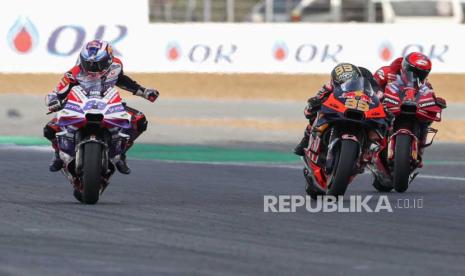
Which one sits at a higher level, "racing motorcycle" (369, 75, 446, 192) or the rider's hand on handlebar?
the rider's hand on handlebar

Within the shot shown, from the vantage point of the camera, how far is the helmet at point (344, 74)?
520 inches

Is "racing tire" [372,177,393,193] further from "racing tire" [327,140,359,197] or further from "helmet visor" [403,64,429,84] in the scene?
"racing tire" [327,140,359,197]

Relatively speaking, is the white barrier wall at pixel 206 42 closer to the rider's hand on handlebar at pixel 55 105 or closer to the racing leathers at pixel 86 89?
the racing leathers at pixel 86 89

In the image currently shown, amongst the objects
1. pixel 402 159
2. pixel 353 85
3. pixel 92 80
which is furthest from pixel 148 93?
pixel 402 159

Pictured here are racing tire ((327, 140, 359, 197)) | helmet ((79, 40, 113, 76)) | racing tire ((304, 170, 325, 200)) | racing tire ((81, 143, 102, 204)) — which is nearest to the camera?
racing tire ((81, 143, 102, 204))

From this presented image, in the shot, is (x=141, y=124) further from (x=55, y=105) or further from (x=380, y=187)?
(x=380, y=187)

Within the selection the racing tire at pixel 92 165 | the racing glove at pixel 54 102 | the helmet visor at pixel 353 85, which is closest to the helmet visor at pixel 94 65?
the racing glove at pixel 54 102

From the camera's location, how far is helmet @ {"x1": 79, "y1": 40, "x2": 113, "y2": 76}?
1302 cm

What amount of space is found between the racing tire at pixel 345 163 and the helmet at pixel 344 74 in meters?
0.67

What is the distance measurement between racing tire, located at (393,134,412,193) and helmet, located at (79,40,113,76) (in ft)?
9.90

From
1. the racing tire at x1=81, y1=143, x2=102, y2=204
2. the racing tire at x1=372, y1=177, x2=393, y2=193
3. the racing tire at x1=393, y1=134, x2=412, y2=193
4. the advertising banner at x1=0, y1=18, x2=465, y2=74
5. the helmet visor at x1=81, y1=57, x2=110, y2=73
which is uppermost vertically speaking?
the helmet visor at x1=81, y1=57, x2=110, y2=73

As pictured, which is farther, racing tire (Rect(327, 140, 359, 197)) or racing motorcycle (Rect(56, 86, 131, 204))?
racing tire (Rect(327, 140, 359, 197))

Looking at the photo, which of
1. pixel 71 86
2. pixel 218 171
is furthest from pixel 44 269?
pixel 218 171

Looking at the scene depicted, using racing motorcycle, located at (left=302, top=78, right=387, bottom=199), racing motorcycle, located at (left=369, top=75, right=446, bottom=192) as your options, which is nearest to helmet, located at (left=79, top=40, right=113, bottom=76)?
racing motorcycle, located at (left=302, top=78, right=387, bottom=199)
